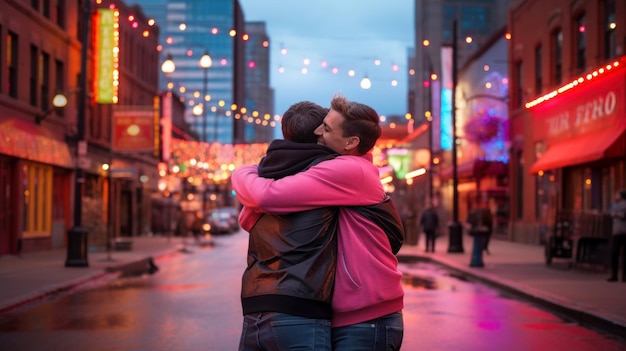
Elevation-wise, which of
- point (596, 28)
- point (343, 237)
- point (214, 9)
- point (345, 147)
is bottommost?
point (343, 237)

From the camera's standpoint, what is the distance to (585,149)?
26047 millimetres

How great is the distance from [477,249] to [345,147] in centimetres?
1891

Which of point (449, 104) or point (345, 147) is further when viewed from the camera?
point (449, 104)

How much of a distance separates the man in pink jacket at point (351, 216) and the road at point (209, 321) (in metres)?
5.98

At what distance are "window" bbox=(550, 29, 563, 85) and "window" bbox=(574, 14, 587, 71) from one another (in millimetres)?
2414

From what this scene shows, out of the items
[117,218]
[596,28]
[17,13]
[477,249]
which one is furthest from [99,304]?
[117,218]

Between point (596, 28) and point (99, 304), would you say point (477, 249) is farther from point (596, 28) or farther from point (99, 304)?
point (99, 304)

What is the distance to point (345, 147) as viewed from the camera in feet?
12.4

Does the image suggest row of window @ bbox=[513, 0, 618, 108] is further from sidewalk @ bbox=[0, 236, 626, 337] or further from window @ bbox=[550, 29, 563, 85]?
sidewalk @ bbox=[0, 236, 626, 337]

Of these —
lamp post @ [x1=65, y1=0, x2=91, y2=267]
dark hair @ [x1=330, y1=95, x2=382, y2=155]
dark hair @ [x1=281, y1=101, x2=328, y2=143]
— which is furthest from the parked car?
dark hair @ [x1=330, y1=95, x2=382, y2=155]

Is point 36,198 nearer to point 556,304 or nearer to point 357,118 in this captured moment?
point 556,304

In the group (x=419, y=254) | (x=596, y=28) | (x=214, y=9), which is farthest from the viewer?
(x=214, y=9)

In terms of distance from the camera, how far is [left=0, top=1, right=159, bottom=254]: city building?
26.1 meters

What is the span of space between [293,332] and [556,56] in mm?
30663
